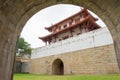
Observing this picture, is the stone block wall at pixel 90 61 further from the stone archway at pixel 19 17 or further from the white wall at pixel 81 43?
the stone archway at pixel 19 17

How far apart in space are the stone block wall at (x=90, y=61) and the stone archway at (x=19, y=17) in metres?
7.09

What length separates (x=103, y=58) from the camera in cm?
966

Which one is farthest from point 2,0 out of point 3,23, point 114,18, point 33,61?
point 33,61

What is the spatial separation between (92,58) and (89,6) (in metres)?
8.24

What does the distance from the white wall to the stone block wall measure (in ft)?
1.25

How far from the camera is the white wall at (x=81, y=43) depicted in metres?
9.97

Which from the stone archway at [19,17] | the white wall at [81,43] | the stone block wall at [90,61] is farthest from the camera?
the white wall at [81,43]

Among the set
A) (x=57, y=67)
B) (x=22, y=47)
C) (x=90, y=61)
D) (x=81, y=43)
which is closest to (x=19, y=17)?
(x=90, y=61)

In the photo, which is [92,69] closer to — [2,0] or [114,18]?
[114,18]

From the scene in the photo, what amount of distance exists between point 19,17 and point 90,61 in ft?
29.9

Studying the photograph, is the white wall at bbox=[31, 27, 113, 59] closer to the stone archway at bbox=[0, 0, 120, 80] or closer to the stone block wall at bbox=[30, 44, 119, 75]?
the stone block wall at bbox=[30, 44, 119, 75]

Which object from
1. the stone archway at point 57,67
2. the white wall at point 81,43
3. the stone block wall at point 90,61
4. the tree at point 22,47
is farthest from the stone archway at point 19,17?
the tree at point 22,47

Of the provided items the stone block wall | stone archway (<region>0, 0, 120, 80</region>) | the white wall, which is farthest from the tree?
stone archway (<region>0, 0, 120, 80</region>)

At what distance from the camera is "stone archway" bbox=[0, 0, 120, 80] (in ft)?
6.38
